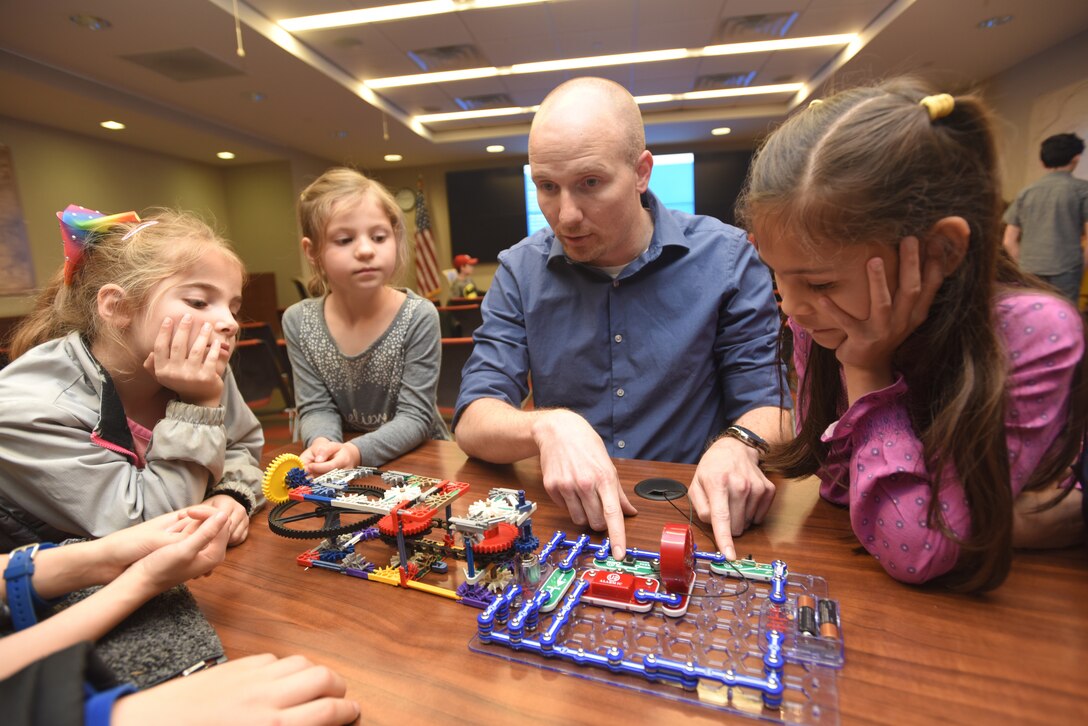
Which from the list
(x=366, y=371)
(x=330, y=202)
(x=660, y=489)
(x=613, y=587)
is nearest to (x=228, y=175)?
(x=330, y=202)

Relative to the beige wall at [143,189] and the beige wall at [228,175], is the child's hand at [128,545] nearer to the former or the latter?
the beige wall at [228,175]

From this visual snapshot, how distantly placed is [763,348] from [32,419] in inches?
57.3

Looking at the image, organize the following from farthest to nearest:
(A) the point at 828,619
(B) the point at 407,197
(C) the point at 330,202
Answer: (B) the point at 407,197 → (C) the point at 330,202 → (A) the point at 828,619

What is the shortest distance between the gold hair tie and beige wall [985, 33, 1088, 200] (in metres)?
5.15

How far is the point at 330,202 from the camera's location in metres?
1.76

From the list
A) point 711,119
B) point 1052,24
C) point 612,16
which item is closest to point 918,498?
point 612,16

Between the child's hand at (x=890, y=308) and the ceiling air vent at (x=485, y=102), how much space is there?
634 cm

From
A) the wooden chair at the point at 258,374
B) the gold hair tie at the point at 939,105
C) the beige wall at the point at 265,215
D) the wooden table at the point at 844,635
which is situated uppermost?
the beige wall at the point at 265,215

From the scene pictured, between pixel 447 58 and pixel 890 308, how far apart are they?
211 inches

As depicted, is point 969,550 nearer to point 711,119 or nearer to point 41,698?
point 41,698

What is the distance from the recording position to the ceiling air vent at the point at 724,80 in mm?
6094

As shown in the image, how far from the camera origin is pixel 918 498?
734 millimetres

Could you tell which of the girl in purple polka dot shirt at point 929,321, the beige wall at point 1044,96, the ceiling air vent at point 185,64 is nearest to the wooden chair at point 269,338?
the ceiling air vent at point 185,64

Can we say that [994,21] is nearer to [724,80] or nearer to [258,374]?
[724,80]
